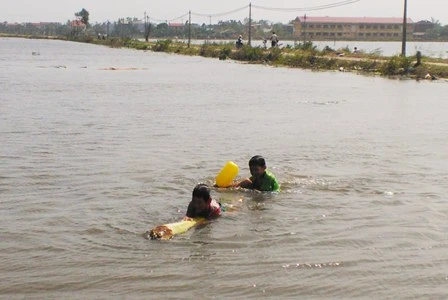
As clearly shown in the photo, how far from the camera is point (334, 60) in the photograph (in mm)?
41875

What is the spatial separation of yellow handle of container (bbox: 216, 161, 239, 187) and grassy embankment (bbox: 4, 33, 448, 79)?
24766 millimetres

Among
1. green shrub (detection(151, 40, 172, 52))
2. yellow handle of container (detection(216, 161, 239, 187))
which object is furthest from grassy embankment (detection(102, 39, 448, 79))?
yellow handle of container (detection(216, 161, 239, 187))

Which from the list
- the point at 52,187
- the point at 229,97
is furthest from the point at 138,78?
the point at 52,187

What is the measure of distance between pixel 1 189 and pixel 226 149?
5313 mm

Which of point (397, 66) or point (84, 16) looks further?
point (84, 16)

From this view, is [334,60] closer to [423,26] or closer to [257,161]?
[257,161]

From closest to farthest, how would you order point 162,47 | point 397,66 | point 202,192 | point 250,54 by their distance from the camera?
point 202,192 < point 397,66 < point 250,54 < point 162,47

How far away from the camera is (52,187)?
34.0ft

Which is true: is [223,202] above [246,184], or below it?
below

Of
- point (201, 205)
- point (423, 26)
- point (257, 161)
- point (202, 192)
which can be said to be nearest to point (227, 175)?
point (257, 161)

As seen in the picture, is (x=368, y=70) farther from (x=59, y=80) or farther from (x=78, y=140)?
(x=78, y=140)

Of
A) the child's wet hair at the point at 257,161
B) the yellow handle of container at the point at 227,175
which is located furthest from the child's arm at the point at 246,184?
the child's wet hair at the point at 257,161

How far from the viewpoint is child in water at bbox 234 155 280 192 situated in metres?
10.2

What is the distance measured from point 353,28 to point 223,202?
14496 cm
